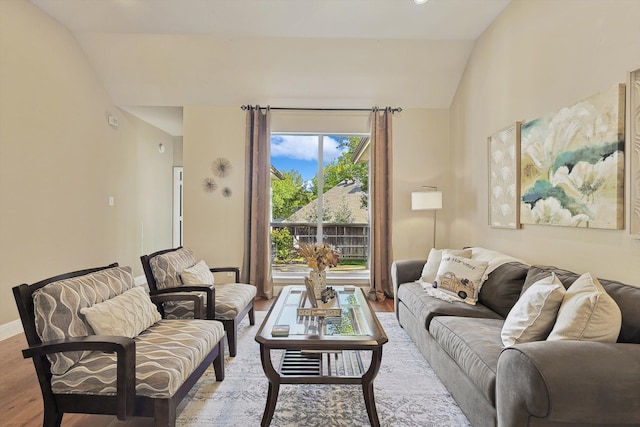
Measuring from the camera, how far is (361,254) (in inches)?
210

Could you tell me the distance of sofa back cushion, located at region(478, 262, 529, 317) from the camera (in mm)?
2588

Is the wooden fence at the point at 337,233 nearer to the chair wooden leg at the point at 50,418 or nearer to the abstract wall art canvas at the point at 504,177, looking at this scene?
the abstract wall art canvas at the point at 504,177

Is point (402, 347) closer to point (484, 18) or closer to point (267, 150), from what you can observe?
point (267, 150)

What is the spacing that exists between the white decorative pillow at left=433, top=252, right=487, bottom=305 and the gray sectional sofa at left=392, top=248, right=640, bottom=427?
1.30 ft

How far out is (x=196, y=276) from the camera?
3.08 m

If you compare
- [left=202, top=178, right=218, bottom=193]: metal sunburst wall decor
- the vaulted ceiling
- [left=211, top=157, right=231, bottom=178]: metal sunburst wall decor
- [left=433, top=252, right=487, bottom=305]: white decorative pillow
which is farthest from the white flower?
[left=202, top=178, right=218, bottom=193]: metal sunburst wall decor

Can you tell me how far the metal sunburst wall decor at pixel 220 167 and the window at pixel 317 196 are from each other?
0.65 m

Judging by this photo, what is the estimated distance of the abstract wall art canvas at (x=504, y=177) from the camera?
10.7 ft

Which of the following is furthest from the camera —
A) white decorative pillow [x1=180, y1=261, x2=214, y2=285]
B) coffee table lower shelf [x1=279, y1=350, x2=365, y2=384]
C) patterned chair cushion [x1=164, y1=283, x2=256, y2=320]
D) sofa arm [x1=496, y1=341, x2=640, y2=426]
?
white decorative pillow [x1=180, y1=261, x2=214, y2=285]

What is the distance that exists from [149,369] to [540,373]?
1.74 m

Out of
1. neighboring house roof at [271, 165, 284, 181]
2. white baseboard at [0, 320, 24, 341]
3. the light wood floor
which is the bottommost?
the light wood floor

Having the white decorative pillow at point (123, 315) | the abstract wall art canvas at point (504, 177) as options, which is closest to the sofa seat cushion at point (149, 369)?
the white decorative pillow at point (123, 315)

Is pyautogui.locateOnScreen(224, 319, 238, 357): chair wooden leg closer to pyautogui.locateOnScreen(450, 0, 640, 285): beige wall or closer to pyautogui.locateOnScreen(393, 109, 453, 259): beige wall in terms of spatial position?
pyautogui.locateOnScreen(450, 0, 640, 285): beige wall

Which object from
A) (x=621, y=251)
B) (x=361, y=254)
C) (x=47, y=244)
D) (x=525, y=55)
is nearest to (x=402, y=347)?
(x=621, y=251)
